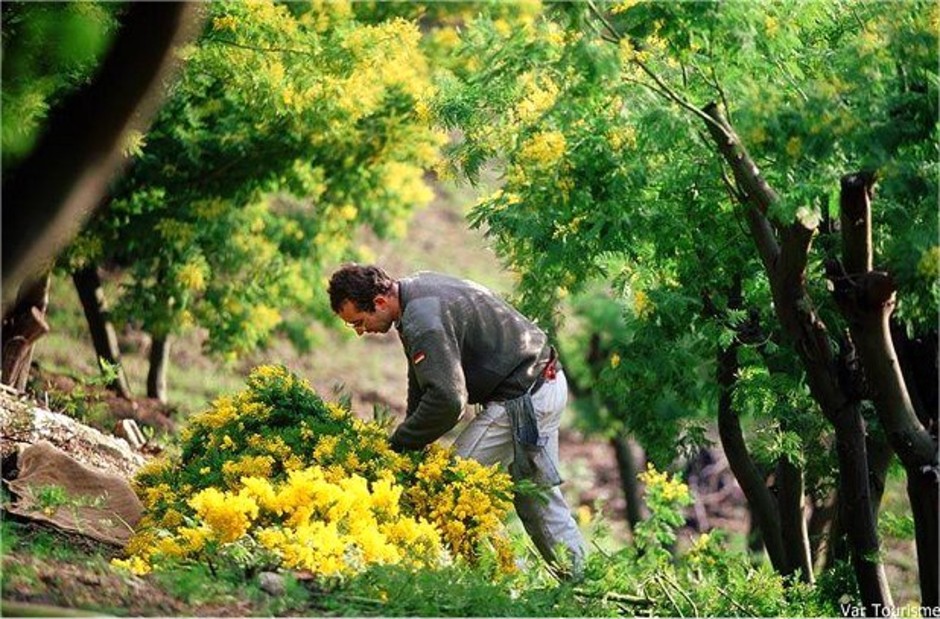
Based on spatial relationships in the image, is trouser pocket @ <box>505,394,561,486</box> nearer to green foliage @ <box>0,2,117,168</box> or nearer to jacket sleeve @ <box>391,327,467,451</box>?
jacket sleeve @ <box>391,327,467,451</box>

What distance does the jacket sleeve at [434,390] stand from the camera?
7859 mm

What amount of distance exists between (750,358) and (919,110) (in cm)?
260

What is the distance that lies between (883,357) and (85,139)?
3.96 m

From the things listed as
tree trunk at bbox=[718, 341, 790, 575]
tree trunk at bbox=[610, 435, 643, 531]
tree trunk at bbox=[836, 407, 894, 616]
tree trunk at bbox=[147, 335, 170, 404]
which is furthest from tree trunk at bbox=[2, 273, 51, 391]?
tree trunk at bbox=[610, 435, 643, 531]

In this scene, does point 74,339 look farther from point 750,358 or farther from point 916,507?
point 916,507

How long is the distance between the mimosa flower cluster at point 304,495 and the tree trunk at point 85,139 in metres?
2.26

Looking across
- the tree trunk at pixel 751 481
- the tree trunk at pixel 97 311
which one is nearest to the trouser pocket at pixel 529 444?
the tree trunk at pixel 751 481

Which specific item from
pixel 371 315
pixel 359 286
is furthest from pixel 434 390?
pixel 359 286

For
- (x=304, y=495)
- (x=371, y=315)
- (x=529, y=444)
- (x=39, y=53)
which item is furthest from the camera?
(x=529, y=444)

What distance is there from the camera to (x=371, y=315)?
8102 mm

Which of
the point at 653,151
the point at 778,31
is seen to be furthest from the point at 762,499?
the point at 778,31

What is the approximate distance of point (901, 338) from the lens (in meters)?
8.07

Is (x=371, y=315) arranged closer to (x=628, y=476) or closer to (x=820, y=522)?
(x=820, y=522)

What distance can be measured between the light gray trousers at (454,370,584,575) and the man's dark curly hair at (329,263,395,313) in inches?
33.7
